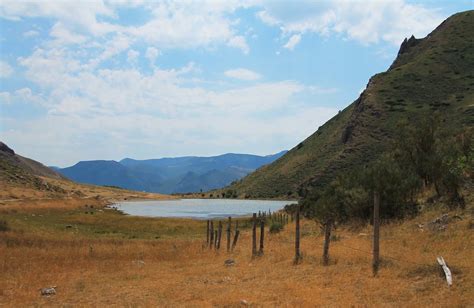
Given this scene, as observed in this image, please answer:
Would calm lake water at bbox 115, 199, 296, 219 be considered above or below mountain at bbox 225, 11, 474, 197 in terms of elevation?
below

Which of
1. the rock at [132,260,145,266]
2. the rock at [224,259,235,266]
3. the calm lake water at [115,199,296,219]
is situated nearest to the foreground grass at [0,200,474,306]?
the rock at [132,260,145,266]

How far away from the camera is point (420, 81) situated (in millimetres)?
132125

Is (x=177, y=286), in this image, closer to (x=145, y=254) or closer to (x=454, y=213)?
(x=145, y=254)

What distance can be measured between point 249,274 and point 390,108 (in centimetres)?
11254

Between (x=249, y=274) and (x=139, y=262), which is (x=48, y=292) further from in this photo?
(x=139, y=262)

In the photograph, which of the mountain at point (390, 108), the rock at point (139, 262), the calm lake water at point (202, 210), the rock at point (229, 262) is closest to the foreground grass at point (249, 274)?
the rock at point (139, 262)

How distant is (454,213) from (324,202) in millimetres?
14976

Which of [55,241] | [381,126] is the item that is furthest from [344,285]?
[381,126]

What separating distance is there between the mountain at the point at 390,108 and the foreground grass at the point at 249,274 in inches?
3050

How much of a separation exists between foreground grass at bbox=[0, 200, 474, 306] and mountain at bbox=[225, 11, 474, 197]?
77474mm

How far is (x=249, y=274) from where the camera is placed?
19.7 meters

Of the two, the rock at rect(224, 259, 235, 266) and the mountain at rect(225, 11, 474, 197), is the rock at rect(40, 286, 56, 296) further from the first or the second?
the mountain at rect(225, 11, 474, 197)

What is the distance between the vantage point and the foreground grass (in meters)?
14.3

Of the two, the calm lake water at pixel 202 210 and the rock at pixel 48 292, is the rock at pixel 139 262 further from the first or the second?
the calm lake water at pixel 202 210
